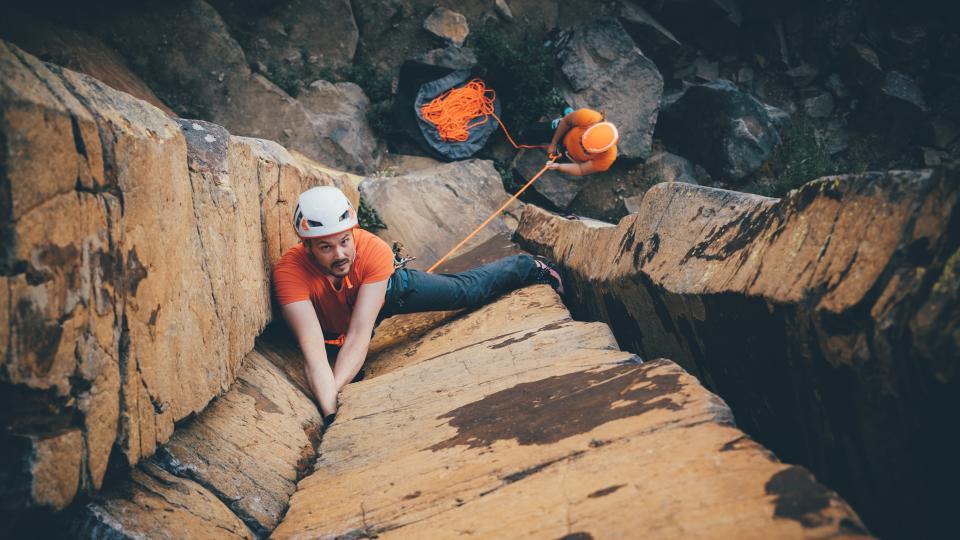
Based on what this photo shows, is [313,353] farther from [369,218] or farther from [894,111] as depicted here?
[894,111]

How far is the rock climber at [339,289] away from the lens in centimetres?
282

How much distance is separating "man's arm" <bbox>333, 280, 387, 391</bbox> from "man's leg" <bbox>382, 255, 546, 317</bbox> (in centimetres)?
27

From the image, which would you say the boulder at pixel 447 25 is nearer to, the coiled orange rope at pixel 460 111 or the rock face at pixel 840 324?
the coiled orange rope at pixel 460 111

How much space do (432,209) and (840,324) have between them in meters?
4.64

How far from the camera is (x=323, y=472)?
6.47 feet

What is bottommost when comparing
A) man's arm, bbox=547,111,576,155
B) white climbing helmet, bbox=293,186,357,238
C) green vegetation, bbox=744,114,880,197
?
green vegetation, bbox=744,114,880,197

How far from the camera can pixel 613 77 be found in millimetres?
8219

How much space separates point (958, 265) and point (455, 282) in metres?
2.66

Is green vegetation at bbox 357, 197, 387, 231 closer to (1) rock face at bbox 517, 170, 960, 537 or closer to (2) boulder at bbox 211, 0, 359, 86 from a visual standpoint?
(2) boulder at bbox 211, 0, 359, 86

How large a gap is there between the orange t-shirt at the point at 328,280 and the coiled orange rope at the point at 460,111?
449cm

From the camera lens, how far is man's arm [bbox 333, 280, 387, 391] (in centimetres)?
289

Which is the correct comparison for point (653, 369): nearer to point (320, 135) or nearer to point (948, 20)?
point (320, 135)

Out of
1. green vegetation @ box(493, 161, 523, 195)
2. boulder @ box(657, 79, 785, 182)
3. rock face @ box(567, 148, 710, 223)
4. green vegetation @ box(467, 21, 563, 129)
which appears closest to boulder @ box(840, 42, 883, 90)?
boulder @ box(657, 79, 785, 182)

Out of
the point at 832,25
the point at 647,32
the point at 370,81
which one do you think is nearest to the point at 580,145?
the point at 370,81
